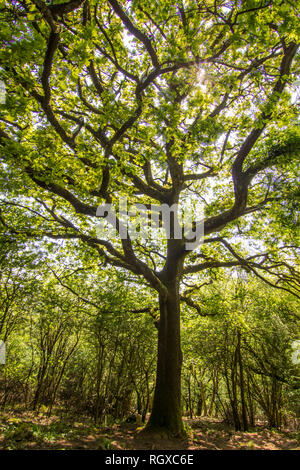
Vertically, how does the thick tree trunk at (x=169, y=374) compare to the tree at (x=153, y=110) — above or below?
below

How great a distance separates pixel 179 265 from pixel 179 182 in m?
2.84

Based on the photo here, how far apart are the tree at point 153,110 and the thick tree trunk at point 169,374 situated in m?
0.03

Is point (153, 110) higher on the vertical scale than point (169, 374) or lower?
higher

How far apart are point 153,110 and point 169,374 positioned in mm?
6776

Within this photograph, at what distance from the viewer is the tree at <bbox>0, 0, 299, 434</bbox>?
13.3 ft

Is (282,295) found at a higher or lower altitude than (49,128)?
lower

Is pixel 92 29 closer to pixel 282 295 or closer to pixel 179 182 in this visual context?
pixel 179 182

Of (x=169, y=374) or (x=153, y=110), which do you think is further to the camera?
(x=169, y=374)

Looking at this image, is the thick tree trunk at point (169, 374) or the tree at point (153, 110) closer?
the tree at point (153, 110)

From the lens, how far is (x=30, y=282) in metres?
9.36

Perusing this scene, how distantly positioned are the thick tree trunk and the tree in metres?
0.03

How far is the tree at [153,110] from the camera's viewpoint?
13.3 ft

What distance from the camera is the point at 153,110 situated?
5430 millimetres
